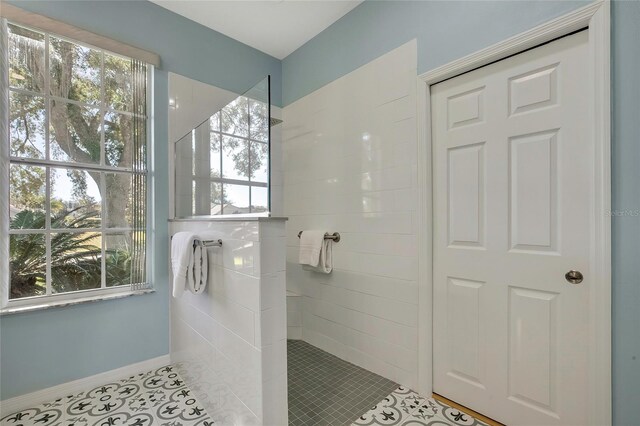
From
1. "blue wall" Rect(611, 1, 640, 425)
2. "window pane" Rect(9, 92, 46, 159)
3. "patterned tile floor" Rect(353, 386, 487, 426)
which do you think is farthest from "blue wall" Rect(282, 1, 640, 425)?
"window pane" Rect(9, 92, 46, 159)

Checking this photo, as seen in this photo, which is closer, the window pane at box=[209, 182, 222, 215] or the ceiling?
the window pane at box=[209, 182, 222, 215]

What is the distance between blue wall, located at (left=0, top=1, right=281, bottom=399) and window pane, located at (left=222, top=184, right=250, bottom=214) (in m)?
0.85

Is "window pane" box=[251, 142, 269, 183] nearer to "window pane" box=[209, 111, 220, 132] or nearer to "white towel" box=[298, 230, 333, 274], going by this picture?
"window pane" box=[209, 111, 220, 132]

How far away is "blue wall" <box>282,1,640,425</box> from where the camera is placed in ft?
3.65

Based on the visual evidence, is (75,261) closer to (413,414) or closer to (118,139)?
(118,139)

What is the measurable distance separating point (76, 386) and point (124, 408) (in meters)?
0.42

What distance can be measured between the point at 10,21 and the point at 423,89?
2366mm

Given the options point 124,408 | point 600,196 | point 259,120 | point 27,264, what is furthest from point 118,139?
point 600,196

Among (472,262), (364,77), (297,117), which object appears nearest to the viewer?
(472,262)

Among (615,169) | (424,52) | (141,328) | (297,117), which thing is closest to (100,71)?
(297,117)

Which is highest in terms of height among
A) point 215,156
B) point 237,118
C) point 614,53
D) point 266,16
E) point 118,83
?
point 266,16

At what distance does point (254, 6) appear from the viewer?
2.12 meters

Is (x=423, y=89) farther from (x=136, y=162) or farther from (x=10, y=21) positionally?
(x=10, y=21)

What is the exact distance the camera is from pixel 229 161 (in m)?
1.57
